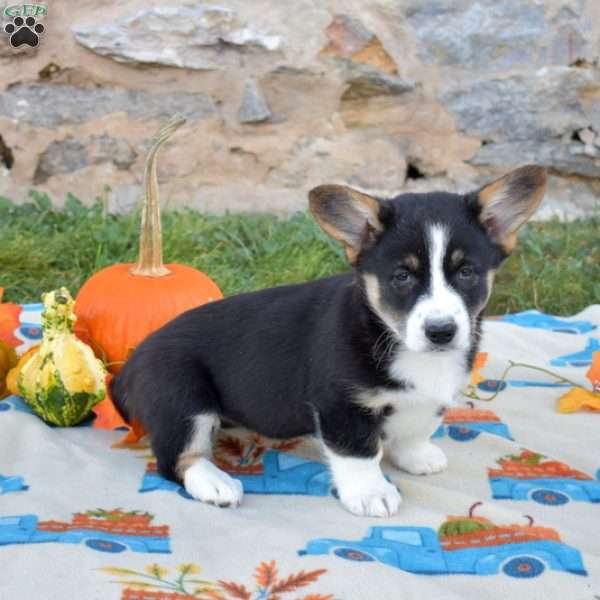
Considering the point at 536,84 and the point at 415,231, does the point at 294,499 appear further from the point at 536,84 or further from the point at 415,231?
the point at 536,84

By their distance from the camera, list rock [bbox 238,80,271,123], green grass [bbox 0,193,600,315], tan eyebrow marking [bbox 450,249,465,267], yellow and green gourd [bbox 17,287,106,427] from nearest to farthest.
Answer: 1. tan eyebrow marking [bbox 450,249,465,267]
2. yellow and green gourd [bbox 17,287,106,427]
3. green grass [bbox 0,193,600,315]
4. rock [bbox 238,80,271,123]

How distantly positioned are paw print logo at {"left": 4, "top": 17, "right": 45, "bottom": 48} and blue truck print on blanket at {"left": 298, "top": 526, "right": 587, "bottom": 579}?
372 cm

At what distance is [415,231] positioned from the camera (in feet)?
8.16

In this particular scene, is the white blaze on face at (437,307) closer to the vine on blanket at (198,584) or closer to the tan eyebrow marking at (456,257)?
the tan eyebrow marking at (456,257)

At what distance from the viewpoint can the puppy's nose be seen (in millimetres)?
2357

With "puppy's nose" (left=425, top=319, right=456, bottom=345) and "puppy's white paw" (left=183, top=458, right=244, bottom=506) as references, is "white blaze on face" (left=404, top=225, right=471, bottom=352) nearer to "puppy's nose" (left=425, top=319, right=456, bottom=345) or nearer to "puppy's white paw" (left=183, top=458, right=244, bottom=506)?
"puppy's nose" (left=425, top=319, right=456, bottom=345)

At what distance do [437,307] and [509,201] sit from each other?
18.8 inches

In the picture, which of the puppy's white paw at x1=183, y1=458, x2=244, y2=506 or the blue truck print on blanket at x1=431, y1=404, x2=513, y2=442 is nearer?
the puppy's white paw at x1=183, y1=458, x2=244, y2=506

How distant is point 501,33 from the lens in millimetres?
5477

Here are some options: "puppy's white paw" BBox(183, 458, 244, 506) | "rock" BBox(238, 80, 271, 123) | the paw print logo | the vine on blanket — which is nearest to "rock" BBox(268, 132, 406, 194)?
"rock" BBox(238, 80, 271, 123)

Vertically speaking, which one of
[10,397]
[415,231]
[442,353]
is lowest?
[10,397]

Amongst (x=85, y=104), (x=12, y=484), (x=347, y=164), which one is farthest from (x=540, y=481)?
(x=85, y=104)

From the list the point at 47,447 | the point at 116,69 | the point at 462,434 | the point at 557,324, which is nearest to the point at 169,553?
the point at 47,447

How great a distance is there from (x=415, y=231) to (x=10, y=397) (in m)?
1.58
